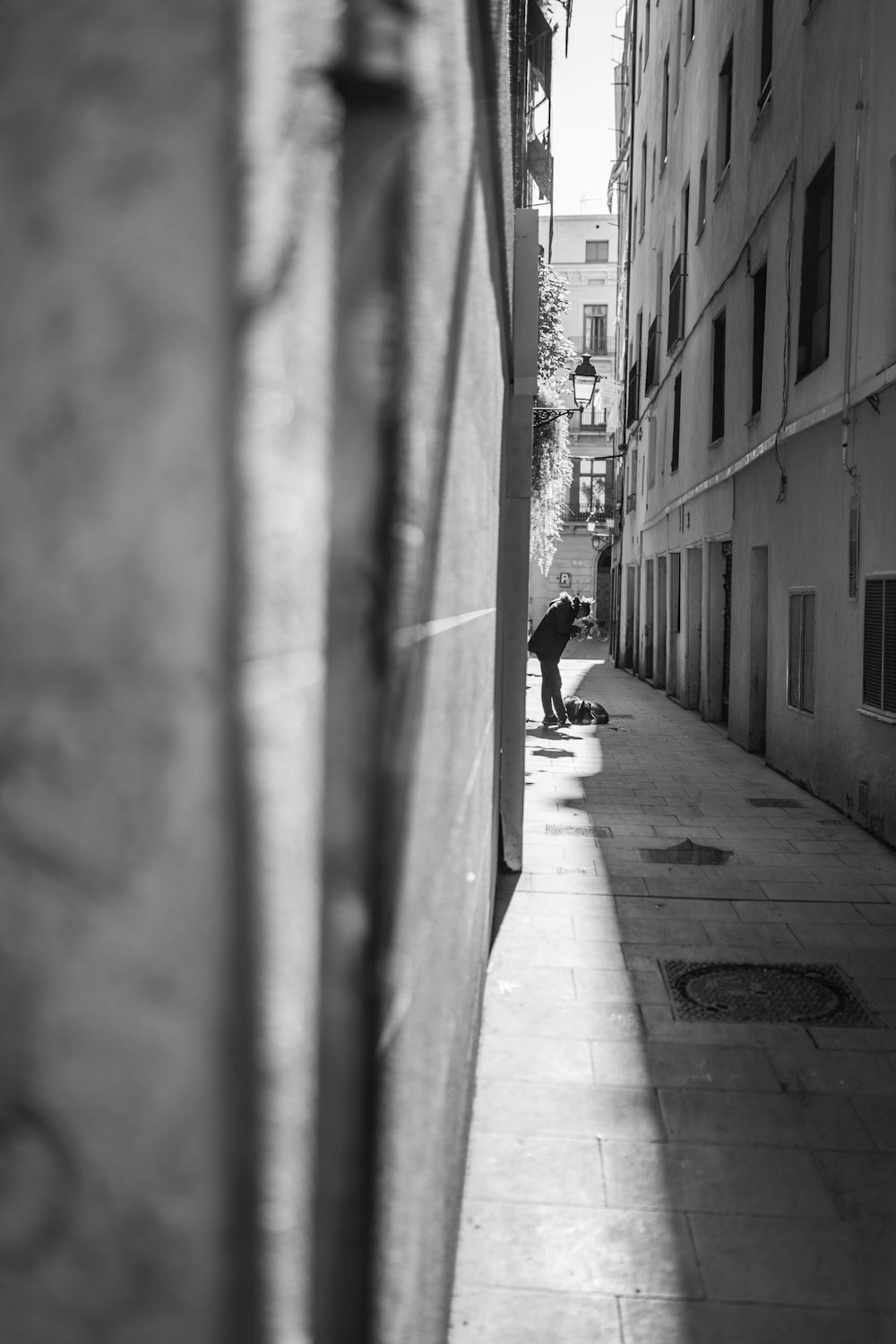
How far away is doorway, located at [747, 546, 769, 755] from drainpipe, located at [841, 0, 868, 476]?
3684 mm

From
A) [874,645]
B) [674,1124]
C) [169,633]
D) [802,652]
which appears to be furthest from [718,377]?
[169,633]

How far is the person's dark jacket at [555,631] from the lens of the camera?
1397 centimetres

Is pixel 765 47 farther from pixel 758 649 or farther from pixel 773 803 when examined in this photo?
pixel 773 803

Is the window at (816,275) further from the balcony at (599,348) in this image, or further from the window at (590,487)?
the balcony at (599,348)

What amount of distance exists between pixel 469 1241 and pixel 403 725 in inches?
92.8

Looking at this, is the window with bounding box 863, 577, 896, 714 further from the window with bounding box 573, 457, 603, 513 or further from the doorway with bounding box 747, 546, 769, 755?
the window with bounding box 573, 457, 603, 513

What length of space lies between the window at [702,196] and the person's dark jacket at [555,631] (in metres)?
5.78

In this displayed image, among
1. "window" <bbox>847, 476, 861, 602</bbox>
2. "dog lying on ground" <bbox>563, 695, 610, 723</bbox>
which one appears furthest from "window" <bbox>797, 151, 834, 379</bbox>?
"dog lying on ground" <bbox>563, 695, 610, 723</bbox>

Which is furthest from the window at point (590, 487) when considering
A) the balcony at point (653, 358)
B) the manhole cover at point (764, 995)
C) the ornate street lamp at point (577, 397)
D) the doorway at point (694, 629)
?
the manhole cover at point (764, 995)

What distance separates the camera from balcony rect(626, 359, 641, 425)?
24703 mm

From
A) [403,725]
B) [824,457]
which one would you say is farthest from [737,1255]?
[824,457]

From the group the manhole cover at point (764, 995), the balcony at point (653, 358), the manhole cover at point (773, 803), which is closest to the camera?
Answer: the manhole cover at point (764, 995)

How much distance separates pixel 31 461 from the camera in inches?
26.8

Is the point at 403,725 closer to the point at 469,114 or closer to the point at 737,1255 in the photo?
the point at 469,114
